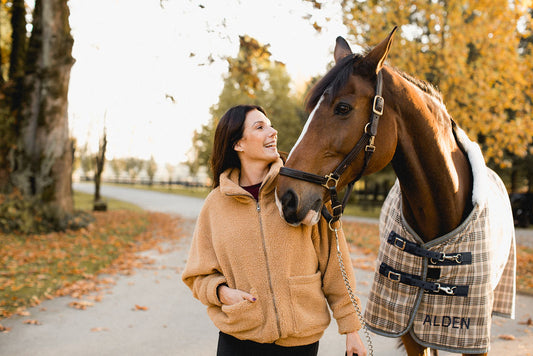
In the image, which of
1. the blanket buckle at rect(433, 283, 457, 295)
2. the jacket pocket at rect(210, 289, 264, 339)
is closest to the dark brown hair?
the jacket pocket at rect(210, 289, 264, 339)

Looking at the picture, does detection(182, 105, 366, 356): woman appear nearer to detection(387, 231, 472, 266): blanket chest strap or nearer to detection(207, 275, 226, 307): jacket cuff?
detection(207, 275, 226, 307): jacket cuff

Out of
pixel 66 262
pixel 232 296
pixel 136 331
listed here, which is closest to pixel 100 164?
pixel 66 262

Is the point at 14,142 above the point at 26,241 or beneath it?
above

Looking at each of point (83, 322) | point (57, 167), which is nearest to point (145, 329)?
point (83, 322)

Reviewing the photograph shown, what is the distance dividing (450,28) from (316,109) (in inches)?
324

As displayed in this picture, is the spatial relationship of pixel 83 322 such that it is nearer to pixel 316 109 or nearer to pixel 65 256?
pixel 65 256

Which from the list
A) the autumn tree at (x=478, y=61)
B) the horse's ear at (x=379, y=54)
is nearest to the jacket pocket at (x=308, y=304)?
the horse's ear at (x=379, y=54)

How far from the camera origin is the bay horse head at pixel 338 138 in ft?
5.57

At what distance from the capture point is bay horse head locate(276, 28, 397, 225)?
1696 mm

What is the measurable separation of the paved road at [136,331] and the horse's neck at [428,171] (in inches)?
78.3

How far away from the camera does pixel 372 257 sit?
8109mm

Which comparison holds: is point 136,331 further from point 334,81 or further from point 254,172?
point 334,81

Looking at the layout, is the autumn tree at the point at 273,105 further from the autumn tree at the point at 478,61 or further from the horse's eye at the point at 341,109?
the horse's eye at the point at 341,109

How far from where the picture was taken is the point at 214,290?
1.77 metres
